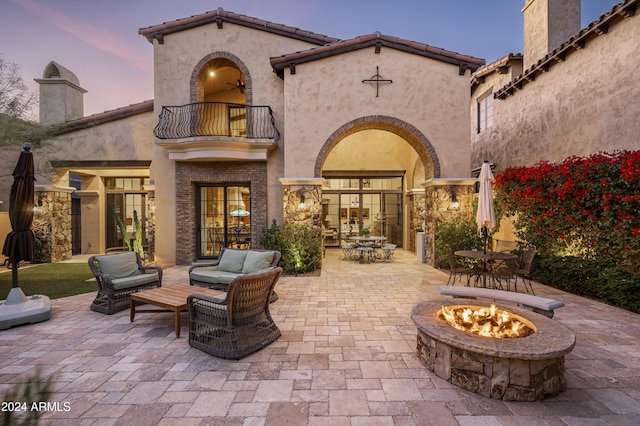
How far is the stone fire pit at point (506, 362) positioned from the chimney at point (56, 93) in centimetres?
1481

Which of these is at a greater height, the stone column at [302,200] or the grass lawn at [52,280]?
the stone column at [302,200]

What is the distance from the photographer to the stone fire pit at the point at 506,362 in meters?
2.71

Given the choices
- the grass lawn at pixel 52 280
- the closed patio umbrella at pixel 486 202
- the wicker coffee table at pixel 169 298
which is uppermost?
the closed patio umbrella at pixel 486 202

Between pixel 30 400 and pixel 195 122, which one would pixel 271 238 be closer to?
pixel 195 122

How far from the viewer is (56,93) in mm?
11836

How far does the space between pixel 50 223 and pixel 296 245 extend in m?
8.75

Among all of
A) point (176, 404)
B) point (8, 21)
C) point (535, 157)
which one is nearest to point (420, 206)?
point (535, 157)

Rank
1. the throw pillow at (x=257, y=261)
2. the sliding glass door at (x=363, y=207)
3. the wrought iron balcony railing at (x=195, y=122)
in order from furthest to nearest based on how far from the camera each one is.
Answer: the sliding glass door at (x=363, y=207) → the wrought iron balcony railing at (x=195, y=122) → the throw pillow at (x=257, y=261)

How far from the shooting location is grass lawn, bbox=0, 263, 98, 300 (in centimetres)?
652

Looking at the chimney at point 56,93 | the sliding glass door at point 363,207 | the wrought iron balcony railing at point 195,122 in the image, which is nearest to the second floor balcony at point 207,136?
the wrought iron balcony railing at point 195,122

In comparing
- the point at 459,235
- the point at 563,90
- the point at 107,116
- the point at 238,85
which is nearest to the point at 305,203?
the point at 459,235

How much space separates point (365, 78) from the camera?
28.7ft

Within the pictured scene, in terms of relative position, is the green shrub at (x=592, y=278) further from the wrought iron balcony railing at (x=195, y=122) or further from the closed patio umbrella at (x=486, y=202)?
the wrought iron balcony railing at (x=195, y=122)

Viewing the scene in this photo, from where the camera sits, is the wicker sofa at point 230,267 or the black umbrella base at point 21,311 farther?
the wicker sofa at point 230,267
